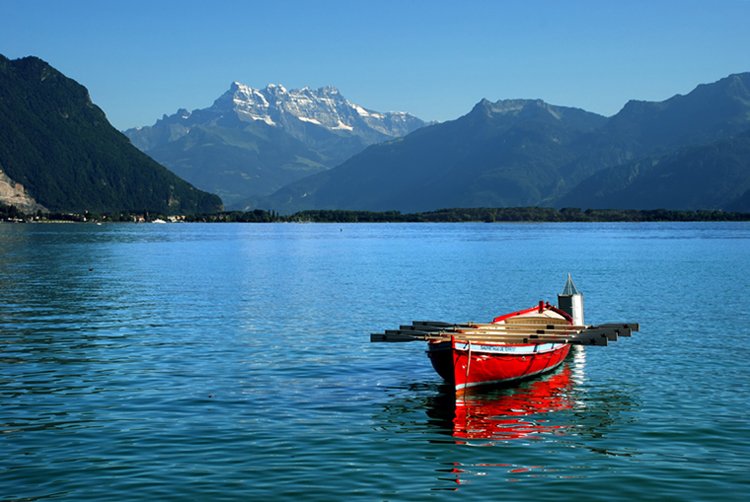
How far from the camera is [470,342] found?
31.7m

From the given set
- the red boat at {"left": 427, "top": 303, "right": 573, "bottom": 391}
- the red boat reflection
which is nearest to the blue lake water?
the red boat reflection

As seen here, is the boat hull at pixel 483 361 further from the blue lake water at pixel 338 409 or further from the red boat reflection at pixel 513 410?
the blue lake water at pixel 338 409

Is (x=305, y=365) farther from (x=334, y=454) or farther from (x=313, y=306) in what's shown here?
(x=313, y=306)

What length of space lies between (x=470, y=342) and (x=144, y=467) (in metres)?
13.0

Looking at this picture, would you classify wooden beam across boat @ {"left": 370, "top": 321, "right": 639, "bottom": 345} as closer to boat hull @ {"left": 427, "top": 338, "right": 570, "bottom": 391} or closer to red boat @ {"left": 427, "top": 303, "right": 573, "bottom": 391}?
red boat @ {"left": 427, "top": 303, "right": 573, "bottom": 391}

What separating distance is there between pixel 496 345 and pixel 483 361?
0.88m

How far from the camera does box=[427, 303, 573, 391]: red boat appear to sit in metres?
31.7

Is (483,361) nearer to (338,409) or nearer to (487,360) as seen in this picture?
(487,360)

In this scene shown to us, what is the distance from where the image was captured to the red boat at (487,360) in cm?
3173

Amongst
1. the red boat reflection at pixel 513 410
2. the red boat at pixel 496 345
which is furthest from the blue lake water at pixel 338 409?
the red boat at pixel 496 345

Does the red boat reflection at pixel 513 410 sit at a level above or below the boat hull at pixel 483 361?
below

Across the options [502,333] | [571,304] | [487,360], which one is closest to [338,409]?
[487,360]

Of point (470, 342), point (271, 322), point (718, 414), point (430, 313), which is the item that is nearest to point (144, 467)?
point (470, 342)

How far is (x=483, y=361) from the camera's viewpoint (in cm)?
3250
